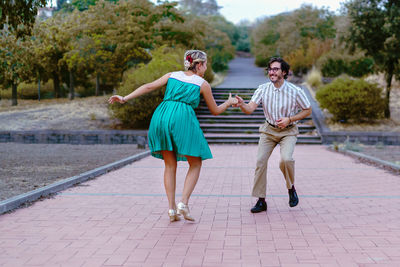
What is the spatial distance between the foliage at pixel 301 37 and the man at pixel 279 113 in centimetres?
2497

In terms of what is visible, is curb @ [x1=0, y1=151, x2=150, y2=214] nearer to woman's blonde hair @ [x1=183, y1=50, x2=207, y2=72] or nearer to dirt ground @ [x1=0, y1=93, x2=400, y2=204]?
dirt ground @ [x1=0, y1=93, x2=400, y2=204]

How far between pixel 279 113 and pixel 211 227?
1.56 metres

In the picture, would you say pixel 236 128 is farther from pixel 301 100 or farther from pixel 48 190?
pixel 301 100

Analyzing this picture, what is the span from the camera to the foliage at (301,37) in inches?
1183

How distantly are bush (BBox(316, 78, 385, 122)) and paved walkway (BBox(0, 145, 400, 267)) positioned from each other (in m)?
9.48

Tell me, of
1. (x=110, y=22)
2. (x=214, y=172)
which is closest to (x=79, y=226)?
(x=214, y=172)

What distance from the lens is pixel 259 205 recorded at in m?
5.70

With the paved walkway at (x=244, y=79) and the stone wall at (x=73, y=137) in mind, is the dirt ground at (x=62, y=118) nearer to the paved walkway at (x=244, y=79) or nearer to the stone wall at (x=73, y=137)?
the stone wall at (x=73, y=137)

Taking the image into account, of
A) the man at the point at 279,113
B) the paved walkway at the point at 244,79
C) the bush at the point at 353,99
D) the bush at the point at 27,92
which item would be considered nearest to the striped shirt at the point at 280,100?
the man at the point at 279,113

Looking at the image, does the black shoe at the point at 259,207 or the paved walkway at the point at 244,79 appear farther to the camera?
the paved walkway at the point at 244,79

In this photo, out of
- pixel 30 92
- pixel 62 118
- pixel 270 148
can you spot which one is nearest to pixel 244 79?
pixel 62 118

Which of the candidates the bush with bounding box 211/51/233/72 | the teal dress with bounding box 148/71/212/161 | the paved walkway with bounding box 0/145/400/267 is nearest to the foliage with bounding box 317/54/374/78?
the bush with bounding box 211/51/233/72

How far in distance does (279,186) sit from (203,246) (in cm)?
372

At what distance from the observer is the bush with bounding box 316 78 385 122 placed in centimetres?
1717
